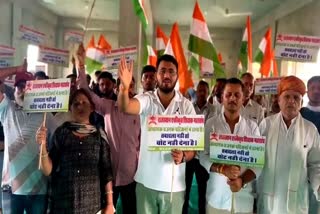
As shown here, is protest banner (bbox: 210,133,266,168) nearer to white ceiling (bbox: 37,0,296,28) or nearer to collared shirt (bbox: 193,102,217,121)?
collared shirt (bbox: 193,102,217,121)

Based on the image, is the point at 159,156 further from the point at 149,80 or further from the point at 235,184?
the point at 149,80

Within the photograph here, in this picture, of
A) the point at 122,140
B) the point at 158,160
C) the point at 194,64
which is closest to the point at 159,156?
the point at 158,160

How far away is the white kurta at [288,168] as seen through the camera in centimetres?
193

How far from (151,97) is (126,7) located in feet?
12.8

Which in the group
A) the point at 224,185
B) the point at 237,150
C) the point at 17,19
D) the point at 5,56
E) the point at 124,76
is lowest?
the point at 224,185

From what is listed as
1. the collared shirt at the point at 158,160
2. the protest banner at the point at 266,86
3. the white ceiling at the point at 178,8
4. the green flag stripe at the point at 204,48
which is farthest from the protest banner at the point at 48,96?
the white ceiling at the point at 178,8

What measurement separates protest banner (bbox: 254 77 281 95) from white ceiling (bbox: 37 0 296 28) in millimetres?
4958

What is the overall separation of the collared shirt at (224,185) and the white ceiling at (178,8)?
6680 millimetres

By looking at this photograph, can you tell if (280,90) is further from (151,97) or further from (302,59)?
(302,59)

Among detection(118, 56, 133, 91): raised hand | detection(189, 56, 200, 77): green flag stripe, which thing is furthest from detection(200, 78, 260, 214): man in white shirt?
detection(189, 56, 200, 77): green flag stripe

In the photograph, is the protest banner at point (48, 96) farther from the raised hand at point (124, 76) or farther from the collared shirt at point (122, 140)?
the collared shirt at point (122, 140)

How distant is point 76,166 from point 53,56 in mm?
2402

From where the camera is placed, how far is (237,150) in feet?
5.99

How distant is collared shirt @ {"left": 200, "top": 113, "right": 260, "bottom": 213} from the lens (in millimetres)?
1966
